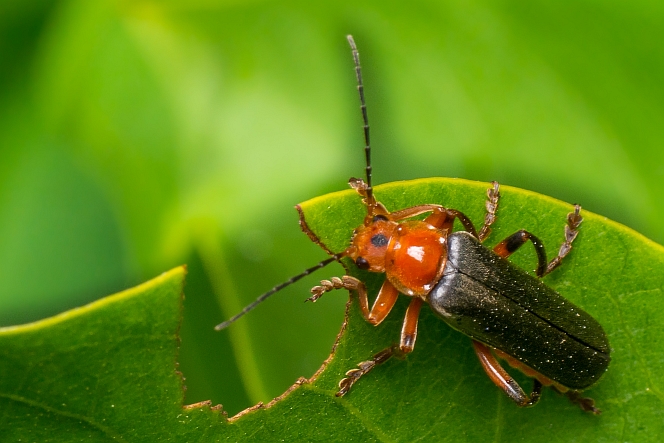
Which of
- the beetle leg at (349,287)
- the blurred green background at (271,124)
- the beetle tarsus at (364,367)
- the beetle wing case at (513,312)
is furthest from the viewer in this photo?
the blurred green background at (271,124)

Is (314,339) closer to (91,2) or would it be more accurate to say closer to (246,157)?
(246,157)

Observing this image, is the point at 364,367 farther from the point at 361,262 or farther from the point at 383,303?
the point at 361,262

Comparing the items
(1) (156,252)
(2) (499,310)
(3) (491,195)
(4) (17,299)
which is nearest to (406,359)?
(2) (499,310)

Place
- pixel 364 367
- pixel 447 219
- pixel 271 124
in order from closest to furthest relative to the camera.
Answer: pixel 364 367 → pixel 447 219 → pixel 271 124

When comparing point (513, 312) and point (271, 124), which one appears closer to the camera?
point (513, 312)

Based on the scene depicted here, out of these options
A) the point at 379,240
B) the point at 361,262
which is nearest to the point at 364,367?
the point at 361,262

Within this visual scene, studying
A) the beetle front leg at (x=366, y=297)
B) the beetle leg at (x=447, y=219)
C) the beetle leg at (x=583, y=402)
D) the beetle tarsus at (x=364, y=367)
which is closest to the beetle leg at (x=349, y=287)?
the beetle front leg at (x=366, y=297)

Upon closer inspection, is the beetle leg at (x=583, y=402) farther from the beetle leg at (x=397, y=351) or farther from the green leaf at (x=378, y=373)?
the beetle leg at (x=397, y=351)

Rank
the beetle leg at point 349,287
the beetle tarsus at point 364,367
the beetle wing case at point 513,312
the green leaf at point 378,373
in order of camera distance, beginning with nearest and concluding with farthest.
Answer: the green leaf at point 378,373 < the beetle tarsus at point 364,367 < the beetle leg at point 349,287 < the beetle wing case at point 513,312
